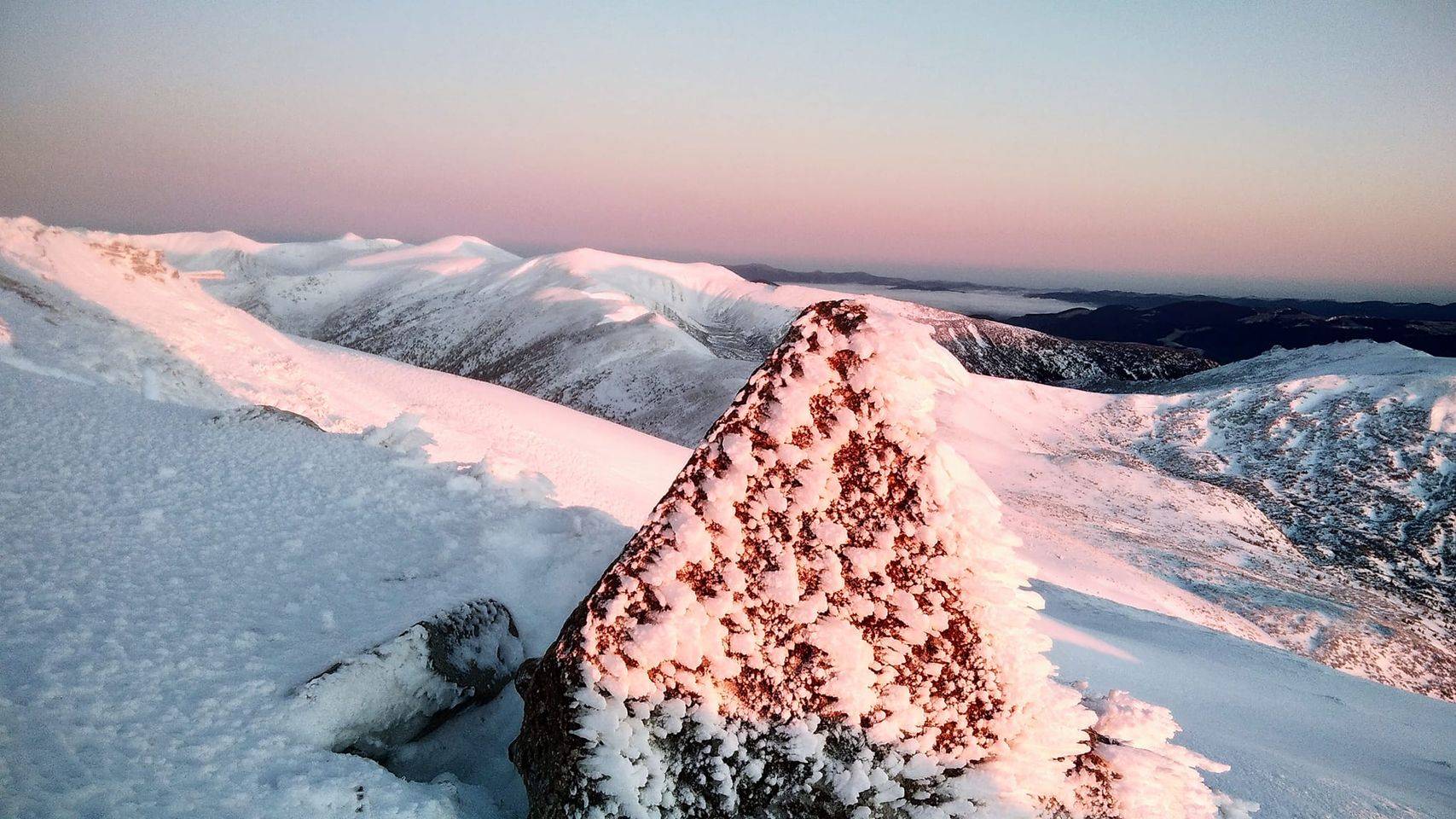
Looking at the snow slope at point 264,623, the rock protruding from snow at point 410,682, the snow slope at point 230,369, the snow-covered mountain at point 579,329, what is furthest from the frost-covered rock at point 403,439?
the snow-covered mountain at point 579,329

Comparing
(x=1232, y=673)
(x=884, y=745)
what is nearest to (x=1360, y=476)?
(x=1232, y=673)

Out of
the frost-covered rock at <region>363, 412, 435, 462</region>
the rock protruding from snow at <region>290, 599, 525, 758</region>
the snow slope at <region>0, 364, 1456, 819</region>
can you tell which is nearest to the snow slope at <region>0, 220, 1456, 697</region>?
the frost-covered rock at <region>363, 412, 435, 462</region>

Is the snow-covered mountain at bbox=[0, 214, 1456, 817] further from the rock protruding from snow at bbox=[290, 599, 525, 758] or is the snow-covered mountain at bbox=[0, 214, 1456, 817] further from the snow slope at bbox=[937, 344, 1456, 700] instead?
the snow slope at bbox=[937, 344, 1456, 700]

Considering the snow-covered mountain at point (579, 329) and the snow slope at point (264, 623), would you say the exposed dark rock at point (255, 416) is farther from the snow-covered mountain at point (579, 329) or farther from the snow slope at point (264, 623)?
the snow-covered mountain at point (579, 329)

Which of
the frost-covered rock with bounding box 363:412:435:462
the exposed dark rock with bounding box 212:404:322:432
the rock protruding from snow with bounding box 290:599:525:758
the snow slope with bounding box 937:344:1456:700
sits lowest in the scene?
the snow slope with bounding box 937:344:1456:700

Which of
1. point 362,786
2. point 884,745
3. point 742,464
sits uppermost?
point 742,464

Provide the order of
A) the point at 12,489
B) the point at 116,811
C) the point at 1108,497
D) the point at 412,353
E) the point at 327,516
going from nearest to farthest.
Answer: the point at 116,811 → the point at 12,489 → the point at 327,516 → the point at 1108,497 → the point at 412,353

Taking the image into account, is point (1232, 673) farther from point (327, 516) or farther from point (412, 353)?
point (412, 353)
